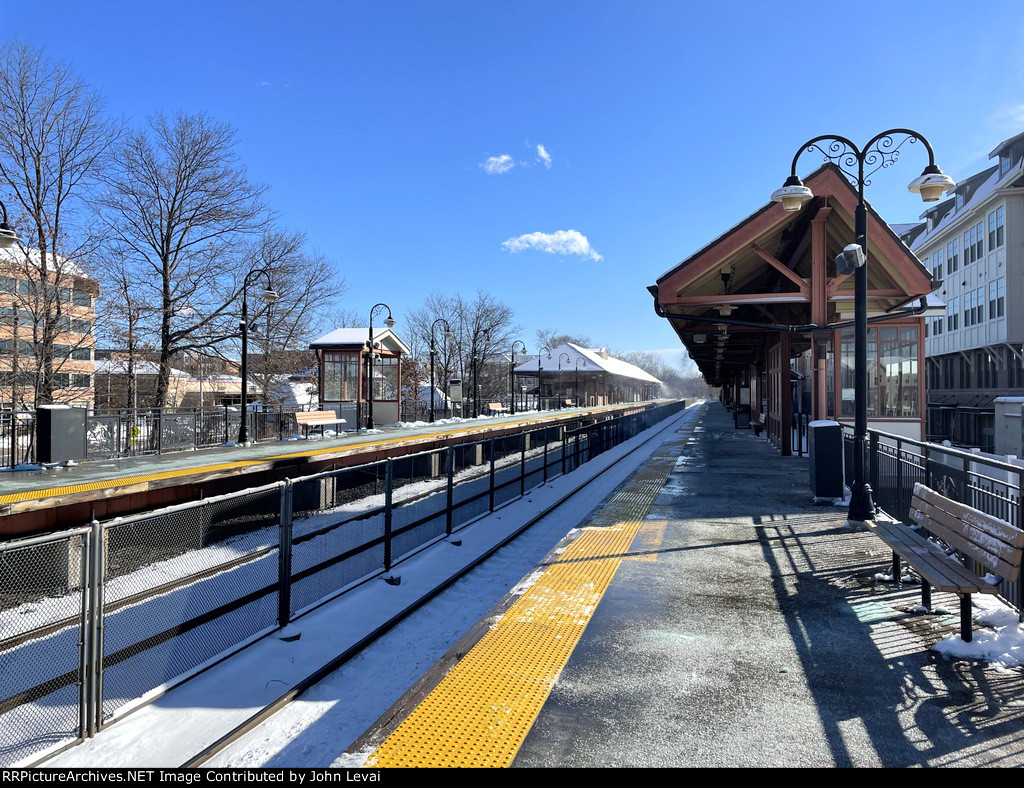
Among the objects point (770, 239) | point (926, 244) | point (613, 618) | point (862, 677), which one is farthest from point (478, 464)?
point (926, 244)

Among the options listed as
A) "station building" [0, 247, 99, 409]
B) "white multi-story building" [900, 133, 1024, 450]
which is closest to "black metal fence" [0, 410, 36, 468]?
"station building" [0, 247, 99, 409]

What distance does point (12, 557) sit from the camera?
32.1ft

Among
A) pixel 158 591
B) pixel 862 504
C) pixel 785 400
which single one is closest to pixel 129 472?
pixel 158 591

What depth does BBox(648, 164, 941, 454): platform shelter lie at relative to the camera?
46.8ft

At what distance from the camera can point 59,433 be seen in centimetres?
1285

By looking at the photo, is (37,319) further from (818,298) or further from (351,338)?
(818,298)

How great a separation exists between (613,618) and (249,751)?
10.1ft

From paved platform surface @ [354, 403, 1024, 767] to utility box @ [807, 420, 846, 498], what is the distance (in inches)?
131

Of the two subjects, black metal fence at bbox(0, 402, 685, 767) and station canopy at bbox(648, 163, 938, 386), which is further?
station canopy at bbox(648, 163, 938, 386)

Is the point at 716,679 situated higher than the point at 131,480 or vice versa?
the point at 131,480

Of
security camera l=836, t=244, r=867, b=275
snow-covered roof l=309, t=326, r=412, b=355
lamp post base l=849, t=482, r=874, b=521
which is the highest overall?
snow-covered roof l=309, t=326, r=412, b=355

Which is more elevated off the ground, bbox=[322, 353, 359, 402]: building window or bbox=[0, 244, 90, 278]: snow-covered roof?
bbox=[0, 244, 90, 278]: snow-covered roof

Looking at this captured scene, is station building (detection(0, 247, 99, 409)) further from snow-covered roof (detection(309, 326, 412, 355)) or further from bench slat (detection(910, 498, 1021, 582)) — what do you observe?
bench slat (detection(910, 498, 1021, 582))

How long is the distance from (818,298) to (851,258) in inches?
249
